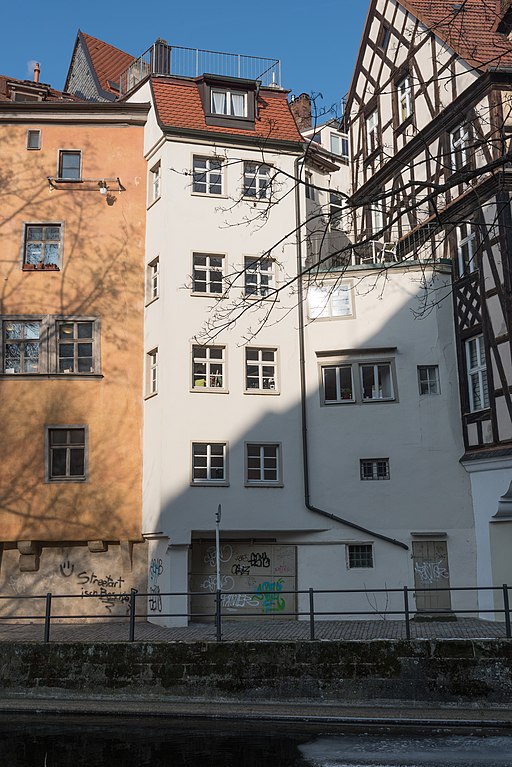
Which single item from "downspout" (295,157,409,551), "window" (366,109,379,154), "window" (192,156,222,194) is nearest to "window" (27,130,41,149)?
"window" (192,156,222,194)

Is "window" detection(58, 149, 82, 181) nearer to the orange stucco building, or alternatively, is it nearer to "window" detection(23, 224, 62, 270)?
the orange stucco building

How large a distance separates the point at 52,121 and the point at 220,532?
13272 millimetres

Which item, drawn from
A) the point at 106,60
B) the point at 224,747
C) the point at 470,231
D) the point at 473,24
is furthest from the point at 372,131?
the point at 224,747

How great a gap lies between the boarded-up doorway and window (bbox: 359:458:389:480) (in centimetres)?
205

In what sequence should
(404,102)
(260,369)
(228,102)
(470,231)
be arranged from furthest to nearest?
(404,102) < (228,102) < (260,369) < (470,231)

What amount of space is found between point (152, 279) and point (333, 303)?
536cm

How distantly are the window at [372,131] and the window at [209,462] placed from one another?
11925 mm

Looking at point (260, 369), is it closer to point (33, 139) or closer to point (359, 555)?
point (359, 555)

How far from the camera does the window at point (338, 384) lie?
24.8 m

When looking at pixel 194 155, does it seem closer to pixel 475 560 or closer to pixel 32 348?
pixel 32 348

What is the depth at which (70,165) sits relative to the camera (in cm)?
2612

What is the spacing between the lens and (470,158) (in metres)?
23.6

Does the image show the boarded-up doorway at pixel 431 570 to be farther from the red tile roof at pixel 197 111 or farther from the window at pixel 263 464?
the red tile roof at pixel 197 111

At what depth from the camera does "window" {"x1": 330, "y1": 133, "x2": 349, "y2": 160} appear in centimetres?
4253
